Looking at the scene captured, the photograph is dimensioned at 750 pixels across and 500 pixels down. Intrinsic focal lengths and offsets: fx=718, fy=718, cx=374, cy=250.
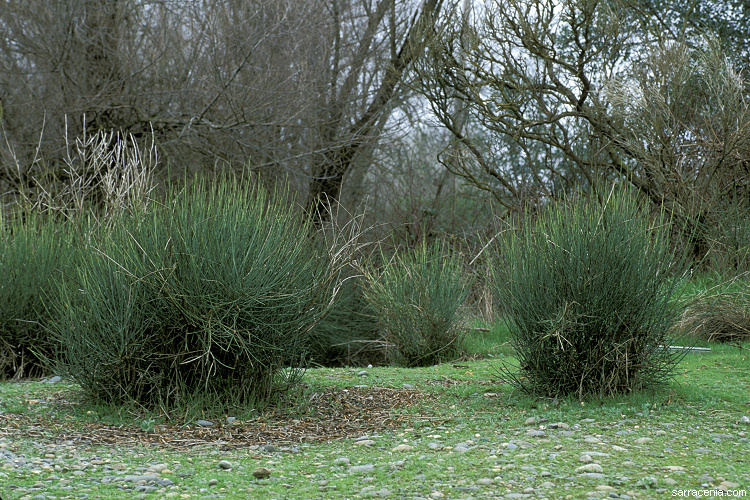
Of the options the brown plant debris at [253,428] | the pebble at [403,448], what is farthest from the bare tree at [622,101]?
the pebble at [403,448]

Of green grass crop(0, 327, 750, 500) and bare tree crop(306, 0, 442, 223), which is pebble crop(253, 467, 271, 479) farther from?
bare tree crop(306, 0, 442, 223)

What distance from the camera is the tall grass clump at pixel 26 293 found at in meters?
6.24

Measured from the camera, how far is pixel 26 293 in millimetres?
6281

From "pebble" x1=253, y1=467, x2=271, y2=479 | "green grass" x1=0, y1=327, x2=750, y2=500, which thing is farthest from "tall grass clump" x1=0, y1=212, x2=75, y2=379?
"pebble" x1=253, y1=467, x2=271, y2=479

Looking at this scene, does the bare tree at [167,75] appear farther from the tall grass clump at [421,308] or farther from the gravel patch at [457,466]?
the gravel patch at [457,466]

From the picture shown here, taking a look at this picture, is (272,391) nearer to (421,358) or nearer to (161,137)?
(421,358)

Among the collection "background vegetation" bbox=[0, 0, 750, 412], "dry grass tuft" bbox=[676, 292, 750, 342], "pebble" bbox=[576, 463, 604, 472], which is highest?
"background vegetation" bbox=[0, 0, 750, 412]

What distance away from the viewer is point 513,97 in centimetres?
1000

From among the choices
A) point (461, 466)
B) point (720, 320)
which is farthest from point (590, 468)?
point (720, 320)

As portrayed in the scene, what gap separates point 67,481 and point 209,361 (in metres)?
1.46

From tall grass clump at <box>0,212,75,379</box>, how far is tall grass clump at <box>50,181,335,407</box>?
1798 mm

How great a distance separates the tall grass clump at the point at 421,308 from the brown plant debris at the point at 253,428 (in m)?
2.45

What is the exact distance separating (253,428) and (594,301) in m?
2.21

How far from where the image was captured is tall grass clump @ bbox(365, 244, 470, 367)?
7270 mm
